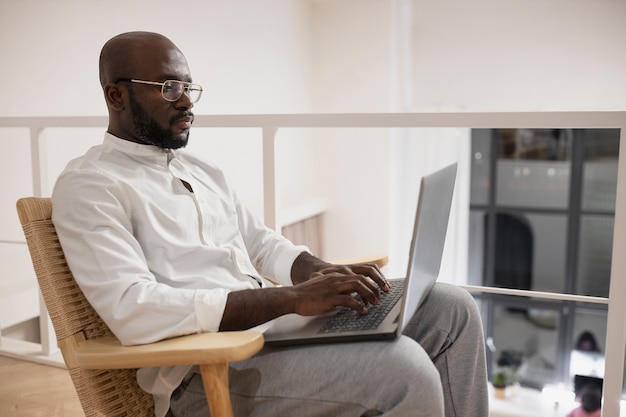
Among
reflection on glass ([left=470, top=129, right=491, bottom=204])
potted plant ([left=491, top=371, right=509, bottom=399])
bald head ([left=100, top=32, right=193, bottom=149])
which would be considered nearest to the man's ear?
bald head ([left=100, top=32, right=193, bottom=149])

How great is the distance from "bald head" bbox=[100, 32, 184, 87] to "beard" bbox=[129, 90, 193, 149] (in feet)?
0.16

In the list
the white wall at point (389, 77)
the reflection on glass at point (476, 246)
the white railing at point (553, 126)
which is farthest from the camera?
the reflection on glass at point (476, 246)

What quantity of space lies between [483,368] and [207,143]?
3769 mm

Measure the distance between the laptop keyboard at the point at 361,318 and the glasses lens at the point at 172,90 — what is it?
53 cm

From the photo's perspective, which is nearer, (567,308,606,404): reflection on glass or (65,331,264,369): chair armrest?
(65,331,264,369): chair armrest

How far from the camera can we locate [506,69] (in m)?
6.52

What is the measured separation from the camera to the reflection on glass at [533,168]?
7.07 meters

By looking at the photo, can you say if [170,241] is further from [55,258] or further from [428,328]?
[428,328]

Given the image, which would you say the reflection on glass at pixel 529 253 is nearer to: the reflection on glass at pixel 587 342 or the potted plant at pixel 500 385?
the reflection on glass at pixel 587 342

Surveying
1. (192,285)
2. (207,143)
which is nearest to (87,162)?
(192,285)

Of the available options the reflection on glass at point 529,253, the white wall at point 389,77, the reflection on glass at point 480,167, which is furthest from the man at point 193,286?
the reflection on glass at point 529,253

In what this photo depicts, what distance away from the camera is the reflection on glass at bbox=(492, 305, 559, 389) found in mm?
7035

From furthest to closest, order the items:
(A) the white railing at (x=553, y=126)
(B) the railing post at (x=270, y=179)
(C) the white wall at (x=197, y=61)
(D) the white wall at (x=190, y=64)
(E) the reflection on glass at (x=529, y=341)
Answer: (E) the reflection on glass at (x=529, y=341), (C) the white wall at (x=197, y=61), (D) the white wall at (x=190, y=64), (B) the railing post at (x=270, y=179), (A) the white railing at (x=553, y=126)

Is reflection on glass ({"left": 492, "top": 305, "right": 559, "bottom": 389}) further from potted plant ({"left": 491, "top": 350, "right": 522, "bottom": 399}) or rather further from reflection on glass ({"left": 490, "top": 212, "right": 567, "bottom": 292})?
reflection on glass ({"left": 490, "top": 212, "right": 567, "bottom": 292})
